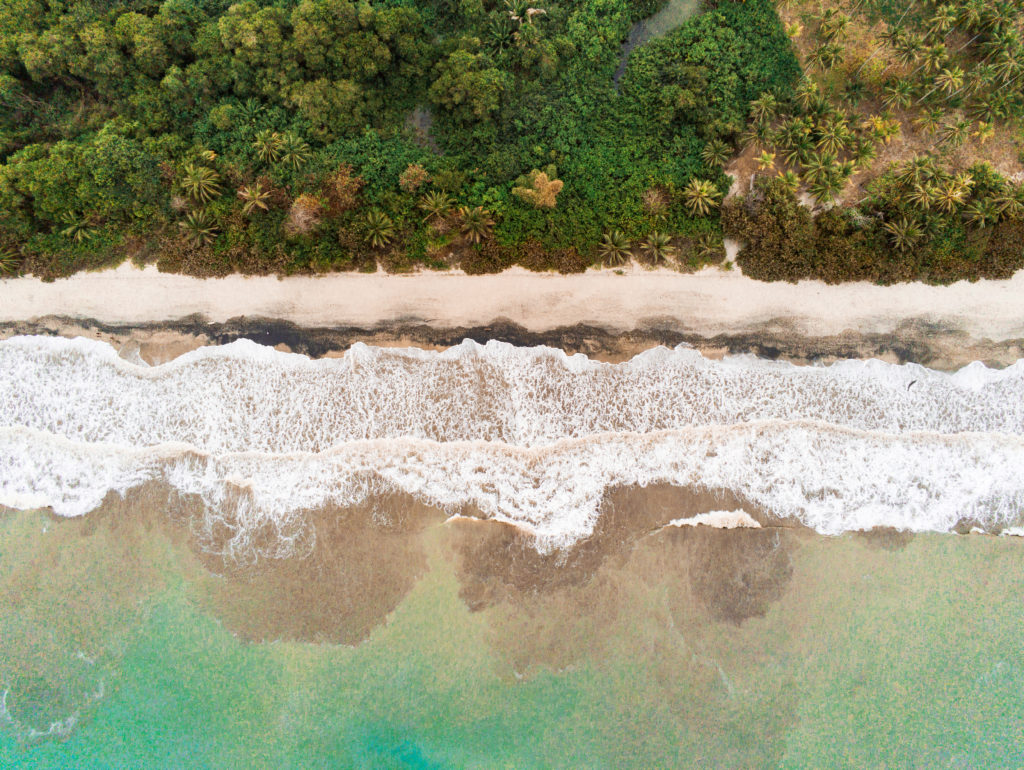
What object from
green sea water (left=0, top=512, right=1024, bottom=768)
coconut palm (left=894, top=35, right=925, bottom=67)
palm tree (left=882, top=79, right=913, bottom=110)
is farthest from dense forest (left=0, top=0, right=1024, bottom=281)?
green sea water (left=0, top=512, right=1024, bottom=768)

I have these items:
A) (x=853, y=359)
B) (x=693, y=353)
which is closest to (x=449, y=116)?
(x=693, y=353)

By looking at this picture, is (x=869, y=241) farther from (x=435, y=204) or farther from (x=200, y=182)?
(x=200, y=182)

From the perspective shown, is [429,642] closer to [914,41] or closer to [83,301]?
[83,301]

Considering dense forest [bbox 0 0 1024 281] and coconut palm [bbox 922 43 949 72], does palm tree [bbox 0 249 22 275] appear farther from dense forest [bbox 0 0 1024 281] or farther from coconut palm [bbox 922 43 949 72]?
coconut palm [bbox 922 43 949 72]

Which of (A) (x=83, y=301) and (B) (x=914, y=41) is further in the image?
(A) (x=83, y=301)

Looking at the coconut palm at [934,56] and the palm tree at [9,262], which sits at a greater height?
the coconut palm at [934,56]

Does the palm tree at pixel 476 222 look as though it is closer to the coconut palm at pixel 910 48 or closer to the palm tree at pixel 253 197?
the palm tree at pixel 253 197

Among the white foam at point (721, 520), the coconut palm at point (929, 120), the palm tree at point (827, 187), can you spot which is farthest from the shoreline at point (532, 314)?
the white foam at point (721, 520)
